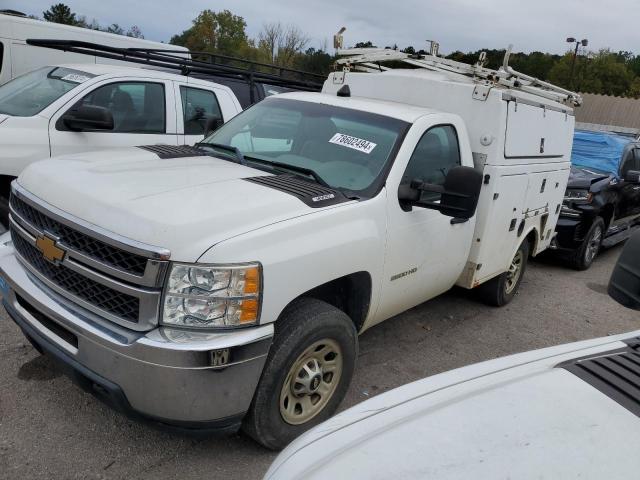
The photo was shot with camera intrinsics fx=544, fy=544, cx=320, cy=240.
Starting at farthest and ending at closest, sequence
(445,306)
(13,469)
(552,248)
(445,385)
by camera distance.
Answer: (552,248) → (445,306) → (13,469) → (445,385)

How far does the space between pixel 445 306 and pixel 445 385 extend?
3.66m

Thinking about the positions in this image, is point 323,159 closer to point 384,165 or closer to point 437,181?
point 384,165

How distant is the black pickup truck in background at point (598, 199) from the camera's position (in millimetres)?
7348

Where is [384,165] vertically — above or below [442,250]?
above

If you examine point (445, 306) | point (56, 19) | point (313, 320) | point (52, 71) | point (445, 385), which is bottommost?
point (445, 306)

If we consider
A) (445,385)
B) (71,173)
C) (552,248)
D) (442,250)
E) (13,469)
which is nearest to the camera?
(445,385)

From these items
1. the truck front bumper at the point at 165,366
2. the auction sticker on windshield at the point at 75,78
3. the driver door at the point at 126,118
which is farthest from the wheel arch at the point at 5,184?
the truck front bumper at the point at 165,366

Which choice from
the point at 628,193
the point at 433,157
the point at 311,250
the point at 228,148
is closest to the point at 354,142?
the point at 433,157

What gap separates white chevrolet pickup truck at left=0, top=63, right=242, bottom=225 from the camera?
496 centimetres

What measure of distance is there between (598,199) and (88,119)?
21.1ft

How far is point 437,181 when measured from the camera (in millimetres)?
3984

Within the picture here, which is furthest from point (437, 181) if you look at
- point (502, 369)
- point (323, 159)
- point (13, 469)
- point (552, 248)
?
point (552, 248)

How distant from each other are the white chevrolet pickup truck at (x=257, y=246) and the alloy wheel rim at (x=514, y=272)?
1231mm

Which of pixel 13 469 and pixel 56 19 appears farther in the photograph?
pixel 56 19
